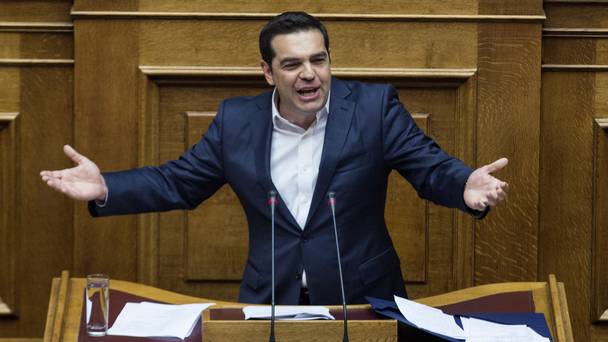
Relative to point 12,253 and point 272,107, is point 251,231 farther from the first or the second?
point 12,253

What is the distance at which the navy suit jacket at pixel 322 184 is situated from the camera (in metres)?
2.64

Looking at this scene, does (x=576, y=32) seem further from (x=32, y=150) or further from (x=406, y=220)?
(x=32, y=150)

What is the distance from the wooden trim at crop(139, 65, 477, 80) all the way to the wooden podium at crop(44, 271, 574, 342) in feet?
2.94

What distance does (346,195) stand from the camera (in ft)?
8.75

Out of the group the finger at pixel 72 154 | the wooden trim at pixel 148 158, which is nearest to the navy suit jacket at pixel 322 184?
the finger at pixel 72 154

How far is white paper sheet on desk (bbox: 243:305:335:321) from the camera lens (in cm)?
210

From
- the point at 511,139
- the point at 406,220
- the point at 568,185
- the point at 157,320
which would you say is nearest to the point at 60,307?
the point at 157,320

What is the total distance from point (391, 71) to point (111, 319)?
124cm

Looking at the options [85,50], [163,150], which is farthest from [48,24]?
[163,150]

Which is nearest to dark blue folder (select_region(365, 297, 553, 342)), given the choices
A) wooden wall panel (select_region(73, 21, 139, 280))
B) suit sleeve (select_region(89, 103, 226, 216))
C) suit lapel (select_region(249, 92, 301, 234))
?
suit lapel (select_region(249, 92, 301, 234))

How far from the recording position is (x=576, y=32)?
3.22m

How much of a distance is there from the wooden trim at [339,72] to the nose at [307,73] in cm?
58

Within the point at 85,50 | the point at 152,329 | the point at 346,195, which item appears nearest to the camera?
the point at 152,329

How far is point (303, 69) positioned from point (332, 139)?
18 centimetres
